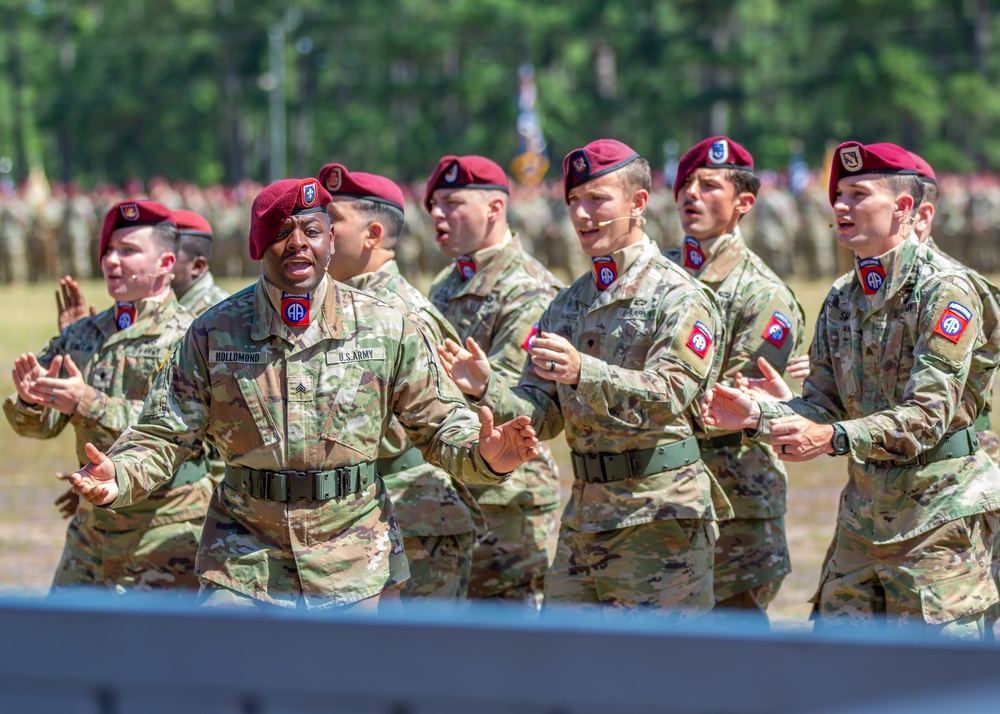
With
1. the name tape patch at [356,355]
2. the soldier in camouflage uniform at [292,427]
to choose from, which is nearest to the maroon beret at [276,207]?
the soldier in camouflage uniform at [292,427]

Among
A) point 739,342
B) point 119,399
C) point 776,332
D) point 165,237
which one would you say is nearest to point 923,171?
point 776,332

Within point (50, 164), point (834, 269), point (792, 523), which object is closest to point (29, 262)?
point (834, 269)

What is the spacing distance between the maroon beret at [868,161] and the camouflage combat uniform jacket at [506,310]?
63.0 inches

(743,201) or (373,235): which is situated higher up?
(743,201)

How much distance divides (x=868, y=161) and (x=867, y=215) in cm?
18

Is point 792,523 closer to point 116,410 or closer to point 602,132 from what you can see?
point 116,410

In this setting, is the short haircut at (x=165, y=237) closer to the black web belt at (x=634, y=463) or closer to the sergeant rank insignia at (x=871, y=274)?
the black web belt at (x=634, y=463)

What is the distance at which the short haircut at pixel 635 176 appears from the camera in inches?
224

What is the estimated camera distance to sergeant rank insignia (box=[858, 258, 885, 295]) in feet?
17.0

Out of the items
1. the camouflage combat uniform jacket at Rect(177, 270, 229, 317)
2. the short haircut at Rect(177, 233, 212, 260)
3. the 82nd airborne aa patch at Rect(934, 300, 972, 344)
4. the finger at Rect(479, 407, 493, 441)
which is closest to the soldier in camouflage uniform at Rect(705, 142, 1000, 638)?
the 82nd airborne aa patch at Rect(934, 300, 972, 344)

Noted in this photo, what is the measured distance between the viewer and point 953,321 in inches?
196

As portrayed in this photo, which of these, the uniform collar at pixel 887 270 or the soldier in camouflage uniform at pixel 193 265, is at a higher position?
the soldier in camouflage uniform at pixel 193 265

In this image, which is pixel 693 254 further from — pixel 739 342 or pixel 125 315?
pixel 125 315

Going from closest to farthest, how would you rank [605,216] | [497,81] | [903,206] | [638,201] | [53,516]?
[903,206]
[605,216]
[638,201]
[53,516]
[497,81]
